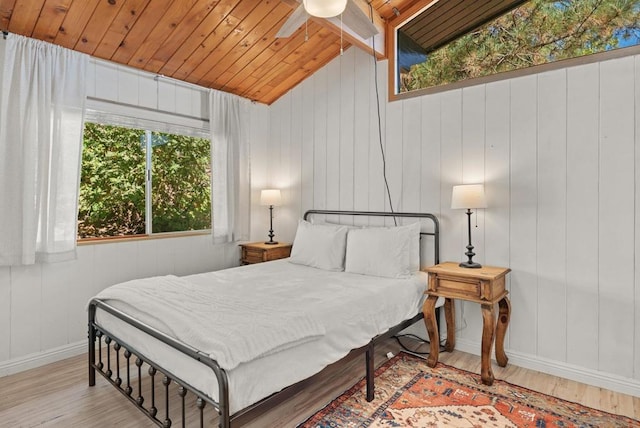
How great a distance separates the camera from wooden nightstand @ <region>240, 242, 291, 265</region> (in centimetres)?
420

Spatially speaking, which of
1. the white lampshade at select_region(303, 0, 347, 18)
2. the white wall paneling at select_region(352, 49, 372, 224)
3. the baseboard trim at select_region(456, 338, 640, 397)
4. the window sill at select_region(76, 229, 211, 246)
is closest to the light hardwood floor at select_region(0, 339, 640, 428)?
the baseboard trim at select_region(456, 338, 640, 397)

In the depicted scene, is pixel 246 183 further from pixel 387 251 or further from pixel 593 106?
pixel 593 106

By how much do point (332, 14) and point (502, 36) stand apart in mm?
1875

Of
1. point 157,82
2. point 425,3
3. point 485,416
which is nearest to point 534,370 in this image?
point 485,416

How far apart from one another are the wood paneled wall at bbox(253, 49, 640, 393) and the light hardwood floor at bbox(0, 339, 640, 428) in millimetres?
210

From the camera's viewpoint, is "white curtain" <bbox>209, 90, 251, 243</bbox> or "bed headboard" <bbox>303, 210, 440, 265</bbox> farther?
"white curtain" <bbox>209, 90, 251, 243</bbox>

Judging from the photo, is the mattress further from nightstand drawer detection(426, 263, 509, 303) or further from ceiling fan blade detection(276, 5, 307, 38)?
ceiling fan blade detection(276, 5, 307, 38)

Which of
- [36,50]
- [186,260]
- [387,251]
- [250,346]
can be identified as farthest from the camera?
[186,260]

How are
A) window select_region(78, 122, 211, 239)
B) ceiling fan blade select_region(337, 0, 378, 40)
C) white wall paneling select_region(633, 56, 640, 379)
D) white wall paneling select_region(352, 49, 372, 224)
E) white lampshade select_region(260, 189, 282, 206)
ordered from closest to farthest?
ceiling fan blade select_region(337, 0, 378, 40) → white wall paneling select_region(633, 56, 640, 379) → window select_region(78, 122, 211, 239) → white wall paneling select_region(352, 49, 372, 224) → white lampshade select_region(260, 189, 282, 206)

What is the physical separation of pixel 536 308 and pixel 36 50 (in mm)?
4404

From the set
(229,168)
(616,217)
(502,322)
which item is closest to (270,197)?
(229,168)

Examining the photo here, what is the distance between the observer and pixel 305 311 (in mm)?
2121

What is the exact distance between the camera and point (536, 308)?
9.59 ft

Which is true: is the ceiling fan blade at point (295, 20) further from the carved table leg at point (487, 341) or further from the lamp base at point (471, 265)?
the carved table leg at point (487, 341)
